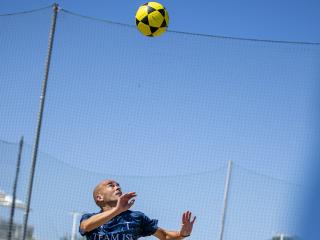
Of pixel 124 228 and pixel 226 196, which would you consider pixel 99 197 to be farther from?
pixel 226 196

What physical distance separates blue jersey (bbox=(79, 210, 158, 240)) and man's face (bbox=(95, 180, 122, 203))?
11cm

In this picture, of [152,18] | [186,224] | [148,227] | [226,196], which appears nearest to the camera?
[186,224]

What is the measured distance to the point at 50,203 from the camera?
693 centimetres

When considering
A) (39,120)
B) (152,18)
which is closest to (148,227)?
(39,120)

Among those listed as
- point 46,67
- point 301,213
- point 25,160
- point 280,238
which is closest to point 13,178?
point 25,160

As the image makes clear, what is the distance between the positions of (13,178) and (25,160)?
21cm

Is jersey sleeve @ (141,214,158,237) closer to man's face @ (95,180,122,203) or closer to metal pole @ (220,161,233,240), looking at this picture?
man's face @ (95,180,122,203)

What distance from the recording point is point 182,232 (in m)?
3.80

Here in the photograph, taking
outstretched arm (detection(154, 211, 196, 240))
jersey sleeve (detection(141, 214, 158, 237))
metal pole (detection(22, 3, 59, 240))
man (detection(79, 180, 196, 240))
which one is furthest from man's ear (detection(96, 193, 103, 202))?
metal pole (detection(22, 3, 59, 240))

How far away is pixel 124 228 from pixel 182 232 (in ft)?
1.04

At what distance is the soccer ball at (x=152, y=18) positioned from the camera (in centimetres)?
665

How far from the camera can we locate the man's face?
12.5 ft

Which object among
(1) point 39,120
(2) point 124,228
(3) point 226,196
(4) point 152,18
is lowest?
(2) point 124,228

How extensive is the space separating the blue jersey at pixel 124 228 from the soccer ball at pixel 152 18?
308 centimetres
